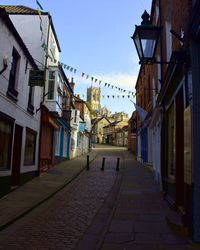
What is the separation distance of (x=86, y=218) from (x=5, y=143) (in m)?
4.72

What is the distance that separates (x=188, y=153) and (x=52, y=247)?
311 cm

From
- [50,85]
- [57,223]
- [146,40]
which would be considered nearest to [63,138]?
[50,85]

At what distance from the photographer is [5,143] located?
12.1 meters

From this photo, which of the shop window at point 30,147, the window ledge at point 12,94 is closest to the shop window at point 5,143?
the window ledge at point 12,94

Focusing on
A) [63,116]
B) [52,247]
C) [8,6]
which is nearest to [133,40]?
[52,247]

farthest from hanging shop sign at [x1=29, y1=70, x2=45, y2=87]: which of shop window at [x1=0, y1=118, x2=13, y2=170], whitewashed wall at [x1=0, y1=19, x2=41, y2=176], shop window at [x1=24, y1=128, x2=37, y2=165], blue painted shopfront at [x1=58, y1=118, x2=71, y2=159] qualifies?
blue painted shopfront at [x1=58, y1=118, x2=71, y2=159]

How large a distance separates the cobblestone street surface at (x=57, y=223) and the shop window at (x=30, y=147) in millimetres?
2976

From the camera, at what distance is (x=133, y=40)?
7879 millimetres

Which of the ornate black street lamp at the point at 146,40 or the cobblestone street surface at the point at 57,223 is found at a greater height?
the ornate black street lamp at the point at 146,40

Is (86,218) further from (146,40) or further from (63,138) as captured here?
(63,138)

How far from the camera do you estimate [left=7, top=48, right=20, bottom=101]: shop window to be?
1255cm

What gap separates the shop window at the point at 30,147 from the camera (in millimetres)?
15527

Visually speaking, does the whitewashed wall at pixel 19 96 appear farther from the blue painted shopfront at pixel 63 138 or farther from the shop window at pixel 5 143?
the blue painted shopfront at pixel 63 138

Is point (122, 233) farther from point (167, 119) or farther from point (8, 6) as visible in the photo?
point (8, 6)
